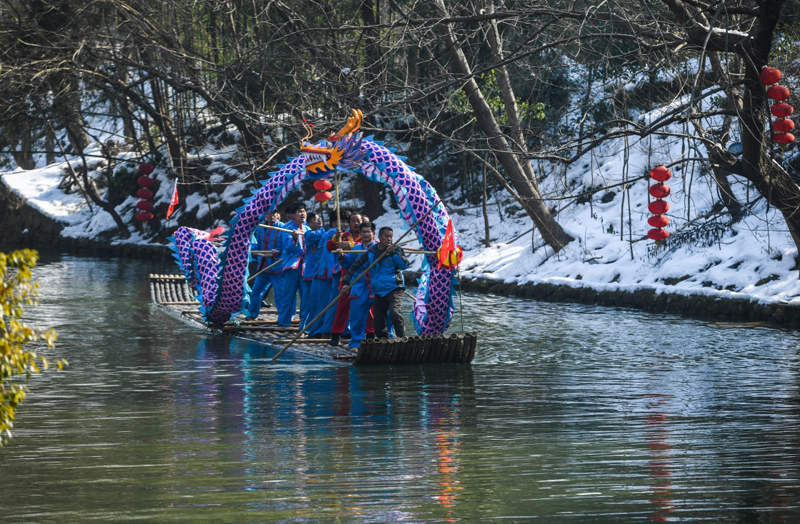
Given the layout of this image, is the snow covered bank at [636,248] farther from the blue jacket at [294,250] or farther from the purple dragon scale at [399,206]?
the blue jacket at [294,250]

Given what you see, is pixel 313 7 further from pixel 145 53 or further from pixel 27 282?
pixel 27 282

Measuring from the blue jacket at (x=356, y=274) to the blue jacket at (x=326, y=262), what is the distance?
24.8 inches

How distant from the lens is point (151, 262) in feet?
98.2

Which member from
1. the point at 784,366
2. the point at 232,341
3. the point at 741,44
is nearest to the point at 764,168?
the point at 741,44

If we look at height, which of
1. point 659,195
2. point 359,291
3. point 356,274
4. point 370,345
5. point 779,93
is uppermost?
point 779,93

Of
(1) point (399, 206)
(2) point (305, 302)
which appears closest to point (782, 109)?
(1) point (399, 206)

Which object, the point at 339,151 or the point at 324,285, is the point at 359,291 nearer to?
the point at 324,285

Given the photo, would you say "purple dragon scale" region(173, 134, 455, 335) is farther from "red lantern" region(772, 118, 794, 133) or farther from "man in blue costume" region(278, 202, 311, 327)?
"red lantern" region(772, 118, 794, 133)

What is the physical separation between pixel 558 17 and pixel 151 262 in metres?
19.3

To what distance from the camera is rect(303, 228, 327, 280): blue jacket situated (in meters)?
13.9

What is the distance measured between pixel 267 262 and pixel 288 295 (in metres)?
1.28

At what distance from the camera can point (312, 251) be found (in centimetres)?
1411

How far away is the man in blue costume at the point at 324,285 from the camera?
44.7ft

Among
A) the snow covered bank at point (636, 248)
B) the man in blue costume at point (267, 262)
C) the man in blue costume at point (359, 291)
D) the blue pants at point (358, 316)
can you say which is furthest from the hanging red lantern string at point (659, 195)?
the man in blue costume at point (267, 262)
